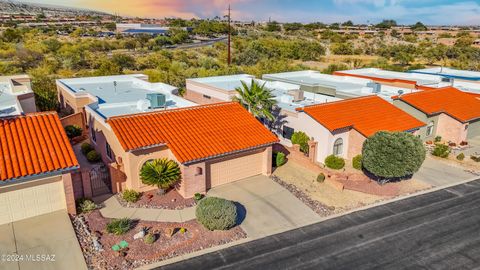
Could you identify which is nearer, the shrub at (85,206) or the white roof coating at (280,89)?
the shrub at (85,206)

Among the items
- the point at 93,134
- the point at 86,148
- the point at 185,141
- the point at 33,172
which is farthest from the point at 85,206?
the point at 93,134

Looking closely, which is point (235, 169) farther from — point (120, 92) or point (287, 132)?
point (120, 92)

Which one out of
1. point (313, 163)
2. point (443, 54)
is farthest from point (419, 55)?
point (313, 163)

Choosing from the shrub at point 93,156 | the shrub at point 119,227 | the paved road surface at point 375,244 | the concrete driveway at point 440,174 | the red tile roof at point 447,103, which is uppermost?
the red tile roof at point 447,103

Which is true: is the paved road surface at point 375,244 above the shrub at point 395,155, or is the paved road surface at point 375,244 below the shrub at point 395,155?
below

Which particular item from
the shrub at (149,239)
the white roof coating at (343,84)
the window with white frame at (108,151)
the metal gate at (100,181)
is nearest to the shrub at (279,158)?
the window with white frame at (108,151)

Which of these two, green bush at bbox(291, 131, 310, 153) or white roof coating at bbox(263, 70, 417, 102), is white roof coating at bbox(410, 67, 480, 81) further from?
green bush at bbox(291, 131, 310, 153)

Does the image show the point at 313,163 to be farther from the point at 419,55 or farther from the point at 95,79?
the point at 419,55

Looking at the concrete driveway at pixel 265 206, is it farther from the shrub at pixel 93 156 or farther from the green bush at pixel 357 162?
the shrub at pixel 93 156
